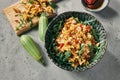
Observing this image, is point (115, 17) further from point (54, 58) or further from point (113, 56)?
point (54, 58)

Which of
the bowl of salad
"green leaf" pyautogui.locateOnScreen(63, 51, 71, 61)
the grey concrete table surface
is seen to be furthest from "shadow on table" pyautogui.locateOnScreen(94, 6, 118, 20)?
"green leaf" pyautogui.locateOnScreen(63, 51, 71, 61)

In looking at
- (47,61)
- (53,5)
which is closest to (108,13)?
(53,5)

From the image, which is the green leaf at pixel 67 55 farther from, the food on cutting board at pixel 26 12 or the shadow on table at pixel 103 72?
the food on cutting board at pixel 26 12

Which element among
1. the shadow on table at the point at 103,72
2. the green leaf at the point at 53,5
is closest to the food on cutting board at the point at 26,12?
the green leaf at the point at 53,5

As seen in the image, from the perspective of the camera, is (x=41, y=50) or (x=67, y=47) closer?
(x=67, y=47)

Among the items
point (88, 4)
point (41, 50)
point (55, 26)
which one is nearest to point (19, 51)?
point (41, 50)

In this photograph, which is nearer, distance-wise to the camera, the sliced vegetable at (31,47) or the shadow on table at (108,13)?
the sliced vegetable at (31,47)

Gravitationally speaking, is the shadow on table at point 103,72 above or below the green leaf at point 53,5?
below
